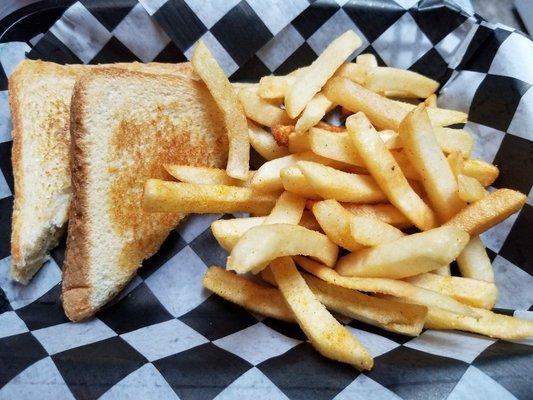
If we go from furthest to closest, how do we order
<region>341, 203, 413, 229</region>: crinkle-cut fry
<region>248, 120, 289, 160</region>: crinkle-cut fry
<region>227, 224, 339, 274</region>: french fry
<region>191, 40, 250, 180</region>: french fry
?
<region>248, 120, 289, 160</region>: crinkle-cut fry < <region>191, 40, 250, 180</region>: french fry < <region>341, 203, 413, 229</region>: crinkle-cut fry < <region>227, 224, 339, 274</region>: french fry

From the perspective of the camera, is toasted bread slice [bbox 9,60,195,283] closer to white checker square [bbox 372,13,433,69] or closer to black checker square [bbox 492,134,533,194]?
white checker square [bbox 372,13,433,69]

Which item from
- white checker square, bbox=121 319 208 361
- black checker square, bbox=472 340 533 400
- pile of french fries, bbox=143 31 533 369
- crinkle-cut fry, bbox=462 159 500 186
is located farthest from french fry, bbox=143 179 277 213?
black checker square, bbox=472 340 533 400

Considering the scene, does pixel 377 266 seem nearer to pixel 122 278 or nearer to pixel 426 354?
pixel 426 354

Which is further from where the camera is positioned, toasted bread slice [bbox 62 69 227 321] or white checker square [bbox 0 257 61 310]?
white checker square [bbox 0 257 61 310]

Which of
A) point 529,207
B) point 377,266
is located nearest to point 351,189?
point 377,266

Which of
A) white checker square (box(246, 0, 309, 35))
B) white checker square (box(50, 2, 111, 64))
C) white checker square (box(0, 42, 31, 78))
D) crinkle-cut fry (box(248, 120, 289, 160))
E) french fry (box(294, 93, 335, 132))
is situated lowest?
crinkle-cut fry (box(248, 120, 289, 160))

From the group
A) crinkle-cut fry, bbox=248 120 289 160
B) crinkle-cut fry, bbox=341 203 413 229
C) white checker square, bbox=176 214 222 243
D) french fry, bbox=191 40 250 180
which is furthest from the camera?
Result: white checker square, bbox=176 214 222 243

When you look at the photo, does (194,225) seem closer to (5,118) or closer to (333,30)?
(5,118)

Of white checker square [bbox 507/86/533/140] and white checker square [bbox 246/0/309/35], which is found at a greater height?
white checker square [bbox 246/0/309/35]
